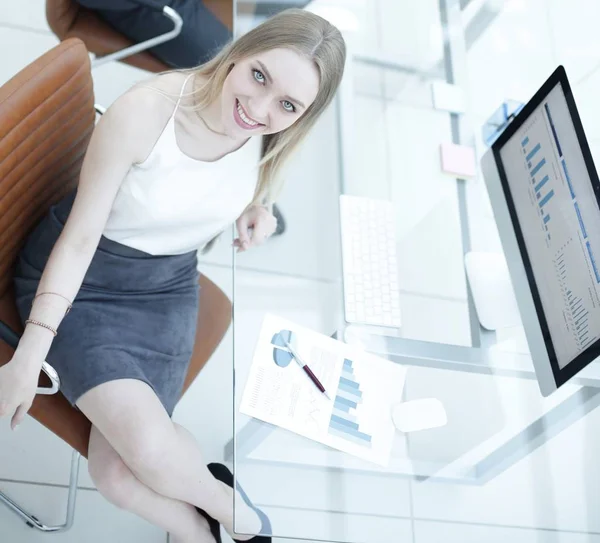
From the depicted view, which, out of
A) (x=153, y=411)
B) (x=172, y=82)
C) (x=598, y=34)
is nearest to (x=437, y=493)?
(x=153, y=411)

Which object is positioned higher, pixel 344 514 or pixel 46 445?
pixel 344 514

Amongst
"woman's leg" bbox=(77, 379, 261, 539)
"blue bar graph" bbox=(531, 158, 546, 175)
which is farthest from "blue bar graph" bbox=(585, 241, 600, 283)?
"woman's leg" bbox=(77, 379, 261, 539)

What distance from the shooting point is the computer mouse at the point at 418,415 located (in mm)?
1455

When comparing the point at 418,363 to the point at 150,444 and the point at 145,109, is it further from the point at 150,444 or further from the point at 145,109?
the point at 145,109

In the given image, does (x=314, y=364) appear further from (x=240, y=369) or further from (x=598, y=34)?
(x=598, y=34)

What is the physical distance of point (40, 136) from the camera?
53.7 inches

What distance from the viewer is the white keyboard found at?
62.7 inches

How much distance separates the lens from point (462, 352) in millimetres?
1616

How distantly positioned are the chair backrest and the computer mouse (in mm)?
811

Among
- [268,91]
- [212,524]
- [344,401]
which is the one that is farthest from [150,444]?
[268,91]

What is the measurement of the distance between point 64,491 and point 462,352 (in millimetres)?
1086

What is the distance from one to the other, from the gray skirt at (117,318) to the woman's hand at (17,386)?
143mm

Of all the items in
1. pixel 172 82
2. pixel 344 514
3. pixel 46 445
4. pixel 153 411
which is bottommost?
pixel 46 445

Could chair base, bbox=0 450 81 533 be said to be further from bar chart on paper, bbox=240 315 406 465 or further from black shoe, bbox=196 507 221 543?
bar chart on paper, bbox=240 315 406 465
